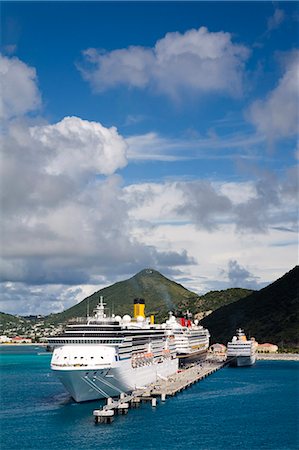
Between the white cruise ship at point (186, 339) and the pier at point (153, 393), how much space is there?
11.3ft

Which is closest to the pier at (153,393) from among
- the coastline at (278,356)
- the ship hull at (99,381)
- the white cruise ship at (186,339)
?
the ship hull at (99,381)

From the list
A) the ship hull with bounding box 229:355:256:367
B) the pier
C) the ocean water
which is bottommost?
the ocean water

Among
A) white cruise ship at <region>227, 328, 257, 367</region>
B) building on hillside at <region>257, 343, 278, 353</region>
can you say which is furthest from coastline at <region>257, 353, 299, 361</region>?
white cruise ship at <region>227, 328, 257, 367</region>

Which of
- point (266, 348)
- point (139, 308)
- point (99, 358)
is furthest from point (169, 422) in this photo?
point (266, 348)

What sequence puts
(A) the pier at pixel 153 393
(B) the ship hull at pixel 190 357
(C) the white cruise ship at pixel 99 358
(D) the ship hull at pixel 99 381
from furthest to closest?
(B) the ship hull at pixel 190 357
(C) the white cruise ship at pixel 99 358
(D) the ship hull at pixel 99 381
(A) the pier at pixel 153 393

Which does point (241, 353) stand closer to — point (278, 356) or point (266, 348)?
point (278, 356)

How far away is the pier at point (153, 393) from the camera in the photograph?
6600 cm

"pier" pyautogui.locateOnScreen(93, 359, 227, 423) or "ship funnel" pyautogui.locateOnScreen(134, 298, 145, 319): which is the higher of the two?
"ship funnel" pyautogui.locateOnScreen(134, 298, 145, 319)

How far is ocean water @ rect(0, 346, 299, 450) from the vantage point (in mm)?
58656

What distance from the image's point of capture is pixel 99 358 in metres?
72.8

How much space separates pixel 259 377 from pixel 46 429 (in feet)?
206

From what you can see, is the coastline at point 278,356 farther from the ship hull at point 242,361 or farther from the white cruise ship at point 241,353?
the ship hull at point 242,361

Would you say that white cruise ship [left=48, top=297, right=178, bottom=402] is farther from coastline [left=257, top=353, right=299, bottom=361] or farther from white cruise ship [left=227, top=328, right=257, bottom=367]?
coastline [left=257, top=353, right=299, bottom=361]

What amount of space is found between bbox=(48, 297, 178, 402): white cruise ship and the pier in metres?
1.79
